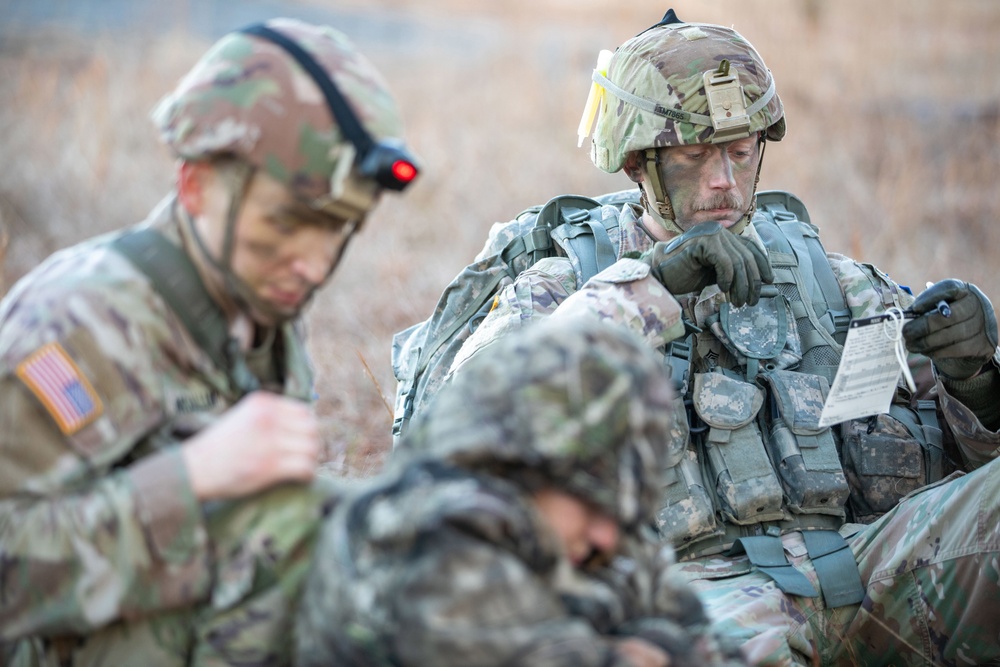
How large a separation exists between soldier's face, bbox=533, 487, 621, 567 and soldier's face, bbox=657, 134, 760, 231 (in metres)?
2.04

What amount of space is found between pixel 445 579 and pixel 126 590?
0.66 meters

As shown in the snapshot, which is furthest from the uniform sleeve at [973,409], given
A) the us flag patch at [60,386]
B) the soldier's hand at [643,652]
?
the us flag patch at [60,386]

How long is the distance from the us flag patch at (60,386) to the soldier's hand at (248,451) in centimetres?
20

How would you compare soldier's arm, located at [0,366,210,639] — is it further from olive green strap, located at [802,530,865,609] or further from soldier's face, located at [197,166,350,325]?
olive green strap, located at [802,530,865,609]

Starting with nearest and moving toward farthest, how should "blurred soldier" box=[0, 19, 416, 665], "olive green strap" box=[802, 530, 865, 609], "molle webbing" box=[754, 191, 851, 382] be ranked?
"blurred soldier" box=[0, 19, 416, 665], "olive green strap" box=[802, 530, 865, 609], "molle webbing" box=[754, 191, 851, 382]

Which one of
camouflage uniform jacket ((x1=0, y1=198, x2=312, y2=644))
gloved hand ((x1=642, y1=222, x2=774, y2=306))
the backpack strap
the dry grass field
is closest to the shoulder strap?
gloved hand ((x1=642, y1=222, x2=774, y2=306))

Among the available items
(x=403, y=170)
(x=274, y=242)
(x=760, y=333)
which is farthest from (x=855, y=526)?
(x=274, y=242)

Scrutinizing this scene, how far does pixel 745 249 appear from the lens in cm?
361

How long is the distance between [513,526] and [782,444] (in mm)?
2079

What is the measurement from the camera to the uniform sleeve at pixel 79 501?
1.98m

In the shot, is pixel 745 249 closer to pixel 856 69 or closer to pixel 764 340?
pixel 764 340

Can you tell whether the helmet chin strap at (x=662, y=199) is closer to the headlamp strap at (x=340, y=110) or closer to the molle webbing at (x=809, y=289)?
the molle webbing at (x=809, y=289)

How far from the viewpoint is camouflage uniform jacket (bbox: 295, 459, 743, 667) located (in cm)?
175

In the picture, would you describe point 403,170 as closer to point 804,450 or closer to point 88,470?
point 88,470
